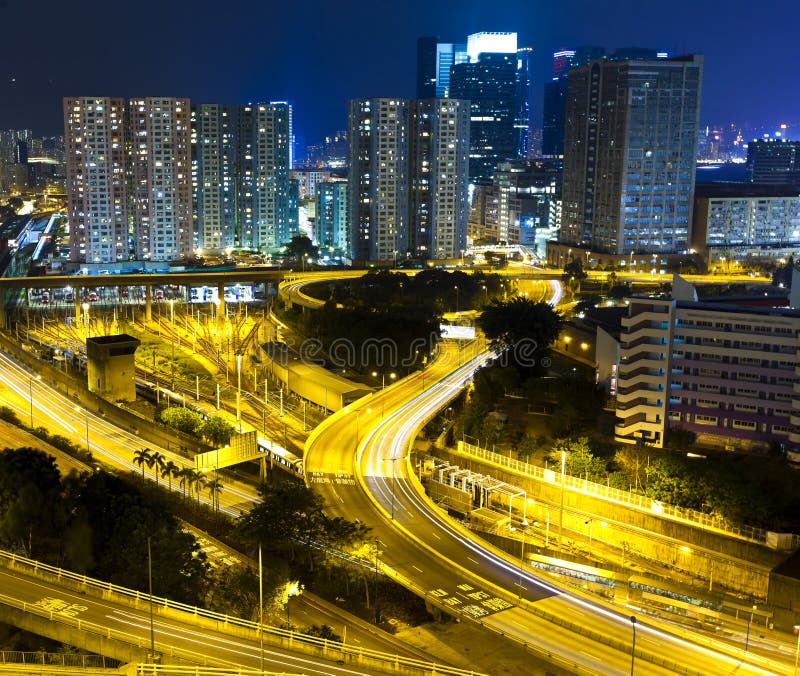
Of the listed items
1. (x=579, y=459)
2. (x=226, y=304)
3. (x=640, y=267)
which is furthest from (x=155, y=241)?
(x=579, y=459)

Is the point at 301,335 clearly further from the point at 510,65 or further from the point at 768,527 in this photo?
the point at 510,65

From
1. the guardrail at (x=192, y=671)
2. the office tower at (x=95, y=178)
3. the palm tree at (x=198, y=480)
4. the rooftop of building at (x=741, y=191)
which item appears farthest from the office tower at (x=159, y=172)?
the guardrail at (x=192, y=671)

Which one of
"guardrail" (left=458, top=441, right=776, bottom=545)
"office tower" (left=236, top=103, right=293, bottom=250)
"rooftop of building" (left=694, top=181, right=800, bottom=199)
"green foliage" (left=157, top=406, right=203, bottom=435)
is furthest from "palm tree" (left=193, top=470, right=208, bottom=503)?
"rooftop of building" (left=694, top=181, right=800, bottom=199)

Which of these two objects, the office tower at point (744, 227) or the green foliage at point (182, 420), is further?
the office tower at point (744, 227)

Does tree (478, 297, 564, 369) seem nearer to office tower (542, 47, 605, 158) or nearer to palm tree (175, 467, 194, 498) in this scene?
palm tree (175, 467, 194, 498)

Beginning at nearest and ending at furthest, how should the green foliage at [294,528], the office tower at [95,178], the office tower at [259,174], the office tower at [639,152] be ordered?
1. the green foliage at [294,528]
2. the office tower at [639,152]
3. the office tower at [95,178]
4. the office tower at [259,174]

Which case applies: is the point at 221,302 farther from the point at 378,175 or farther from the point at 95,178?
the point at 378,175

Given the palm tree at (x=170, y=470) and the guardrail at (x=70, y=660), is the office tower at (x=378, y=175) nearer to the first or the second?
the palm tree at (x=170, y=470)

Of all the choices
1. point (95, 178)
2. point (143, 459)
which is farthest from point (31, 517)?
point (95, 178)
